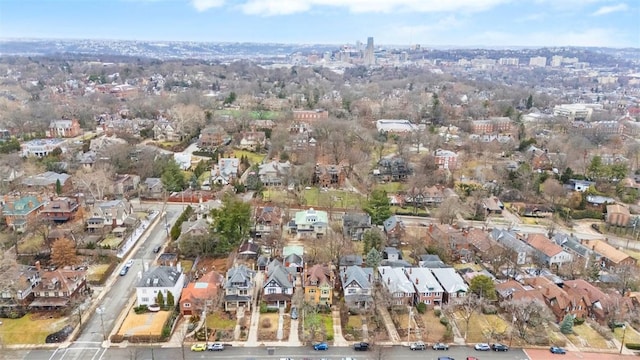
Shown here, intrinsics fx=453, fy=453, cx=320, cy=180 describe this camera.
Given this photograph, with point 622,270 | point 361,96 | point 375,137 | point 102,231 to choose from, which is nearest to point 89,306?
point 102,231

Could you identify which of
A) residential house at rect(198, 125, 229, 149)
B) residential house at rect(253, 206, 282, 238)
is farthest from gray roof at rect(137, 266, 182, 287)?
residential house at rect(198, 125, 229, 149)

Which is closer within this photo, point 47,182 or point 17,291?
point 17,291

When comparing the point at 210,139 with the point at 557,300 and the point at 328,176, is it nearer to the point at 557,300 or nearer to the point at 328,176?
the point at 328,176

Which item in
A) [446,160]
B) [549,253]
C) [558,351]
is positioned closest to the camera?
[558,351]

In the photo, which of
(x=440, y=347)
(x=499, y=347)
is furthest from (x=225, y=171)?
(x=499, y=347)

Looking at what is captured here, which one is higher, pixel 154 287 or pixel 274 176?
pixel 274 176

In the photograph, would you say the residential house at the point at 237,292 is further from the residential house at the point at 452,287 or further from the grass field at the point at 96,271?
the residential house at the point at 452,287

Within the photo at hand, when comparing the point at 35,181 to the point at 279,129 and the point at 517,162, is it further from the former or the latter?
the point at 517,162

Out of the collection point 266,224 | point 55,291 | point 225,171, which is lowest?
point 55,291

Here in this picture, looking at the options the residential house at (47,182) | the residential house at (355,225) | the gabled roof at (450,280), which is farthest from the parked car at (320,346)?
the residential house at (47,182)
